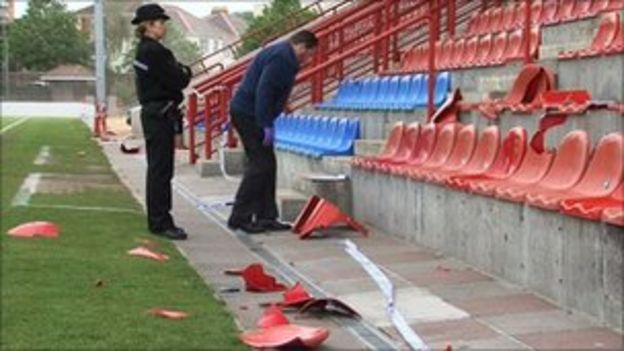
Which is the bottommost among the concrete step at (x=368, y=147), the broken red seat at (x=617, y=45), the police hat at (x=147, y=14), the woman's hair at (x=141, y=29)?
the concrete step at (x=368, y=147)

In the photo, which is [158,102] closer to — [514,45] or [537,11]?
[514,45]

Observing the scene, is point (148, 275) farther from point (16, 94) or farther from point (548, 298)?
point (16, 94)

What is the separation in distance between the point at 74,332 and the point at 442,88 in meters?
6.73

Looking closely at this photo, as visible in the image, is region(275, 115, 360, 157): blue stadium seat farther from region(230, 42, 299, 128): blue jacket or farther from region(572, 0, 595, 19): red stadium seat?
region(572, 0, 595, 19): red stadium seat

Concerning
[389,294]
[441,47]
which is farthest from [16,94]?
[389,294]

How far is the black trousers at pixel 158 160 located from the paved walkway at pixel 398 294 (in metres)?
0.40

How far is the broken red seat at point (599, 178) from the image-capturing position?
663 centimetres

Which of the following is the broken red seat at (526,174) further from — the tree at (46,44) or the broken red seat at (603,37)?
the tree at (46,44)

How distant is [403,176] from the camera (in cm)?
950

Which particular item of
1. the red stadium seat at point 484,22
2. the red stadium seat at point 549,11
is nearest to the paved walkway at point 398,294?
the red stadium seat at point 549,11

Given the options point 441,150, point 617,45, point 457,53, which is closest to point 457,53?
point 457,53

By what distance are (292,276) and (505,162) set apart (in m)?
1.81

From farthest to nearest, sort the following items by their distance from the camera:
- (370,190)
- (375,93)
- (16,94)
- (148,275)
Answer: (16,94) → (375,93) → (370,190) → (148,275)

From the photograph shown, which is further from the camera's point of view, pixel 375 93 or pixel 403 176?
pixel 375 93
